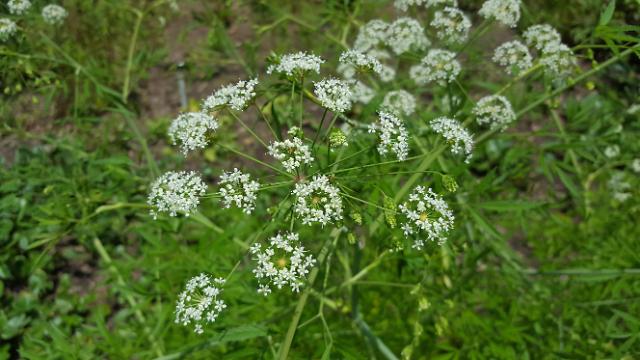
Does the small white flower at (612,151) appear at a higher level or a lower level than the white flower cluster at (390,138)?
higher

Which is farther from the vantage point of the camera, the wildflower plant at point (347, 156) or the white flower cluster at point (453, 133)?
the white flower cluster at point (453, 133)

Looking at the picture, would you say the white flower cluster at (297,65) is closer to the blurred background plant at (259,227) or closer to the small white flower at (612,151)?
the blurred background plant at (259,227)

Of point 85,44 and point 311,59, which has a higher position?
point 85,44

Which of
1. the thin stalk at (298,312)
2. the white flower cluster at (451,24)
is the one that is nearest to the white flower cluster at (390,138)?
the thin stalk at (298,312)

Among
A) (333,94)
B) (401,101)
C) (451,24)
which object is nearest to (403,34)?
(451,24)

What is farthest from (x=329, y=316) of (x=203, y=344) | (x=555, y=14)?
(x=555, y=14)

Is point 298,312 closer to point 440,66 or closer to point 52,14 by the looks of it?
point 440,66

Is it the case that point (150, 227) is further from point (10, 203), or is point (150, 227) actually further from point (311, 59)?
point (311, 59)
